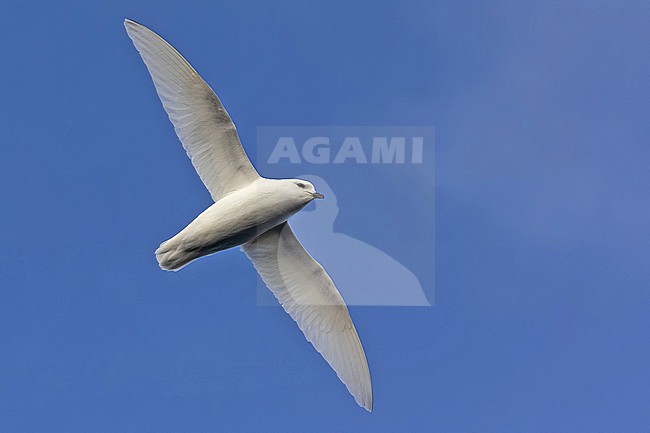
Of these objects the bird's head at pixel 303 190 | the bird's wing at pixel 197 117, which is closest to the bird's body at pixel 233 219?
the bird's head at pixel 303 190

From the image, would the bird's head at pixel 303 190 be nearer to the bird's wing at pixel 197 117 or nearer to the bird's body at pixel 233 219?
the bird's body at pixel 233 219

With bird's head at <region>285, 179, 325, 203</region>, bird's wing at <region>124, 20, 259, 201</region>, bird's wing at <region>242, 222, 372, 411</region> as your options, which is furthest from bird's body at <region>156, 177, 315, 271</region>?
bird's wing at <region>242, 222, 372, 411</region>

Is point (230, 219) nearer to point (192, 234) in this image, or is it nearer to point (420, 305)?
point (192, 234)

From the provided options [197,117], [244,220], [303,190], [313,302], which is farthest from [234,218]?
[313,302]

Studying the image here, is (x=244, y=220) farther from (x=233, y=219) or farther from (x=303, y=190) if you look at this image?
(x=303, y=190)

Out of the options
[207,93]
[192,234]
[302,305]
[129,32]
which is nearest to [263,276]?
[302,305]

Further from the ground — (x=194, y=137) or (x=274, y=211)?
(x=194, y=137)
